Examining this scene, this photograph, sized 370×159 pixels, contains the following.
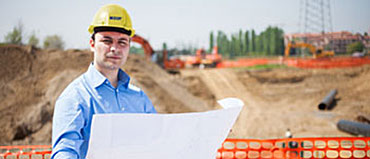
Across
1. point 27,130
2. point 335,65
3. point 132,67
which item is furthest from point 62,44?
point 335,65

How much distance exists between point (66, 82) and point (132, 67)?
5.42m

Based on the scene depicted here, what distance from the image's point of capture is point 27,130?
38.7 ft

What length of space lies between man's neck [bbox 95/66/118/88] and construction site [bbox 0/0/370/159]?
2.71 m

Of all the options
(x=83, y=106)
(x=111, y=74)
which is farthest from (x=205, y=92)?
(x=83, y=106)

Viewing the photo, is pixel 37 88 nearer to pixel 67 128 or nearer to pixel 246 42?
pixel 67 128

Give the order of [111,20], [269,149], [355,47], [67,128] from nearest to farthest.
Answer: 1. [67,128]
2. [111,20]
3. [269,149]
4. [355,47]

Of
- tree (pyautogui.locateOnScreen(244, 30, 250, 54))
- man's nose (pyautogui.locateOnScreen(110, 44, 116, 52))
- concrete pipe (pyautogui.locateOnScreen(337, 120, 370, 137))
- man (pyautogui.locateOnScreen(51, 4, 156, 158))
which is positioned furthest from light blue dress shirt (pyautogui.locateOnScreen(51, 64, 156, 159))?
tree (pyautogui.locateOnScreen(244, 30, 250, 54))

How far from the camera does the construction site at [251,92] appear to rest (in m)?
9.48

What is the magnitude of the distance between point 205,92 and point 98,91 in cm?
2159

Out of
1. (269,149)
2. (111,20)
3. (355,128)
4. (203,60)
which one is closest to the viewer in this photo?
(111,20)

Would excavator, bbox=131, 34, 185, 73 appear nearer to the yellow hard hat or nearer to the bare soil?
the bare soil

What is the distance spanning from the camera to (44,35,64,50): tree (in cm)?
2768

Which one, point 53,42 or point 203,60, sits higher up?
point 53,42

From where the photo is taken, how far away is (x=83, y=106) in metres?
1.47
